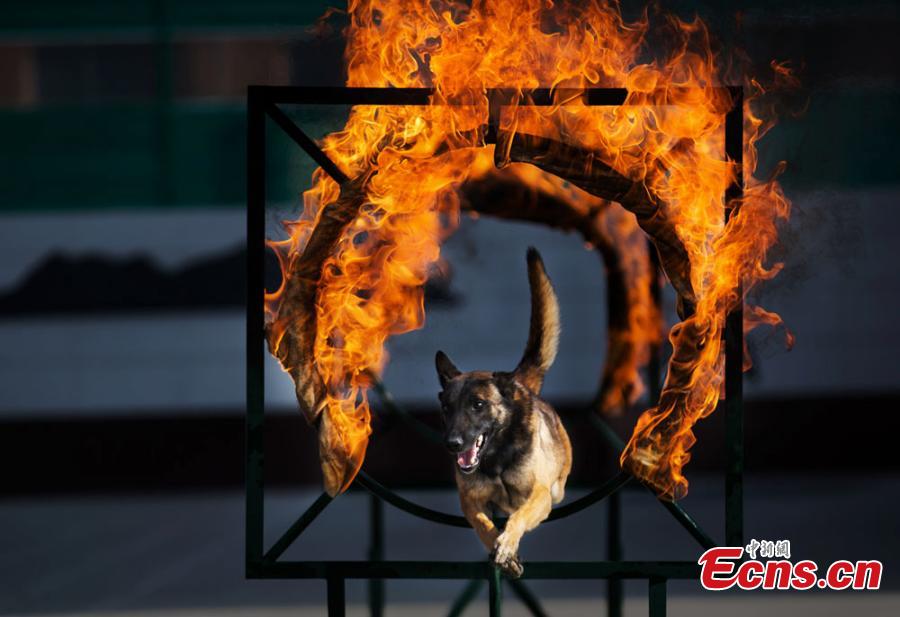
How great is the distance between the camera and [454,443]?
3.84 metres

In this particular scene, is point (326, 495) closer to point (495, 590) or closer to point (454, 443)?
point (454, 443)

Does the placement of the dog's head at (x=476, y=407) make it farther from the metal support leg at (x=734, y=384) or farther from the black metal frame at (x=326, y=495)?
the metal support leg at (x=734, y=384)

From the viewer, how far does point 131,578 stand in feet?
24.4

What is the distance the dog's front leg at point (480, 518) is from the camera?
391cm

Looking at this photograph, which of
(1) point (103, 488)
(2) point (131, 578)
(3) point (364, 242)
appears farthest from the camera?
(1) point (103, 488)

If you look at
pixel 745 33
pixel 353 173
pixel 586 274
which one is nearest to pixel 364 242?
pixel 353 173

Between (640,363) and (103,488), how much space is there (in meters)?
6.67

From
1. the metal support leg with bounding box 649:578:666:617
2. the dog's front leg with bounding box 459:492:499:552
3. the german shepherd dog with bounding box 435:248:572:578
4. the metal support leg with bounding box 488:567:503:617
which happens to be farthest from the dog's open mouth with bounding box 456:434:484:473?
the metal support leg with bounding box 649:578:666:617

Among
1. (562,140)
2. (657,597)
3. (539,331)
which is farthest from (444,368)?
(657,597)

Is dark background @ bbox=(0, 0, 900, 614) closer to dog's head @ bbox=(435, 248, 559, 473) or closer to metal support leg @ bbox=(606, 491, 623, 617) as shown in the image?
metal support leg @ bbox=(606, 491, 623, 617)

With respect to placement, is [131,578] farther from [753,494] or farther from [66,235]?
[753,494]

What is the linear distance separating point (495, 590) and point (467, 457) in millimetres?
504

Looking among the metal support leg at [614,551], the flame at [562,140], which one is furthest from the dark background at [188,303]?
the flame at [562,140]

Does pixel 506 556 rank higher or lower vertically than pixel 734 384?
lower
